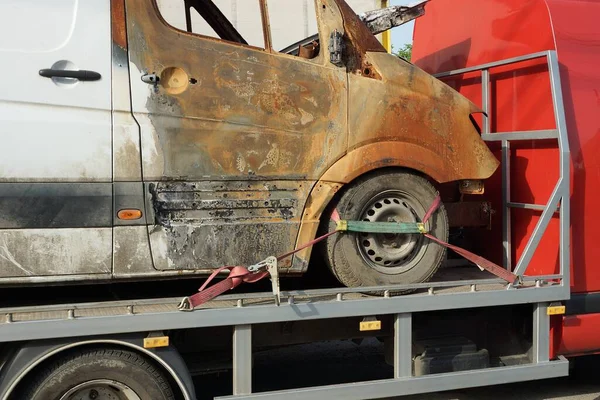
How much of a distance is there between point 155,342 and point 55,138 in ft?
3.89

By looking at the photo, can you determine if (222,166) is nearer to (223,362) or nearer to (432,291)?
(223,362)

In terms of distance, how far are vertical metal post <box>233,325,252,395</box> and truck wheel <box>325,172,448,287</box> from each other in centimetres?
68

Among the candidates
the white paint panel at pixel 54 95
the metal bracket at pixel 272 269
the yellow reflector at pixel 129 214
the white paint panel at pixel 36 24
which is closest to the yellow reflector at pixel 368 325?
the metal bracket at pixel 272 269

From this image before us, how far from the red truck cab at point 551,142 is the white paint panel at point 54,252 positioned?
2.88 meters

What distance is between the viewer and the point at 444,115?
4.53 m

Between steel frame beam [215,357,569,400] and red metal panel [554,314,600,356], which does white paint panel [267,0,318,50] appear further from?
red metal panel [554,314,600,356]

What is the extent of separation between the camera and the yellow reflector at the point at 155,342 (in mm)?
3791

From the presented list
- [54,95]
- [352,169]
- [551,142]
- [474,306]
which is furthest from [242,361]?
[551,142]

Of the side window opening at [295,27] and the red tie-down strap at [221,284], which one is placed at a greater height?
the side window opening at [295,27]

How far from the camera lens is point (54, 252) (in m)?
Result: 3.72

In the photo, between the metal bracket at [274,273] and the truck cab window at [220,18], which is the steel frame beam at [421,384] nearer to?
the metal bracket at [274,273]

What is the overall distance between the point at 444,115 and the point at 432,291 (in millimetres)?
1108

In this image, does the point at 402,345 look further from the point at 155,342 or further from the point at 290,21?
the point at 290,21

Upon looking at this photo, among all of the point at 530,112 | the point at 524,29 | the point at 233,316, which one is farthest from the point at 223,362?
the point at 524,29
